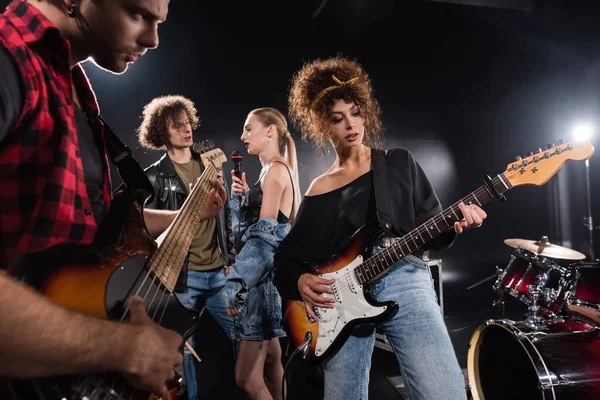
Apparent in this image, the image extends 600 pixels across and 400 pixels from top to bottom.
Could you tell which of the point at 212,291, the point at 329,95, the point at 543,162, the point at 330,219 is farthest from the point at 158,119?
the point at 543,162

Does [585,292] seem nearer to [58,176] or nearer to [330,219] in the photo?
[330,219]

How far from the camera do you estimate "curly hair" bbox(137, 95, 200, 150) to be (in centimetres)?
353

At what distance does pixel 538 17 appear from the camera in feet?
19.1

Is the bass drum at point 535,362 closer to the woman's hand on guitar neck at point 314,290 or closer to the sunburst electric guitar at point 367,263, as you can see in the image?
the sunburst electric guitar at point 367,263

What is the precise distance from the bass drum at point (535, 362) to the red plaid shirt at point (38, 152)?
267 cm

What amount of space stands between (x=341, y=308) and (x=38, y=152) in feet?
5.13

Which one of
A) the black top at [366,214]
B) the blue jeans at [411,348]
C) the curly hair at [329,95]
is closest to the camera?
the blue jeans at [411,348]

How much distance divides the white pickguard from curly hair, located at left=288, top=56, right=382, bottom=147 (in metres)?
0.98

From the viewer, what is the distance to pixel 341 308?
1974mm

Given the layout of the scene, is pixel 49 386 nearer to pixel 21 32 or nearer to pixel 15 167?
pixel 15 167

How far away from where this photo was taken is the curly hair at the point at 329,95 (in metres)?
2.44

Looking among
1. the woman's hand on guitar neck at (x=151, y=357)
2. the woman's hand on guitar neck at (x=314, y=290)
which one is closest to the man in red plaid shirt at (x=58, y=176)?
the woman's hand on guitar neck at (x=151, y=357)

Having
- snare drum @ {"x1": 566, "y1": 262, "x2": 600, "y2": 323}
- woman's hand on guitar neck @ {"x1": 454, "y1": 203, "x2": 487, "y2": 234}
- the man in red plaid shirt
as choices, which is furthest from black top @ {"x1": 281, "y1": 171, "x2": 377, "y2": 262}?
snare drum @ {"x1": 566, "y1": 262, "x2": 600, "y2": 323}

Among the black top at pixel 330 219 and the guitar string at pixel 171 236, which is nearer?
the guitar string at pixel 171 236
